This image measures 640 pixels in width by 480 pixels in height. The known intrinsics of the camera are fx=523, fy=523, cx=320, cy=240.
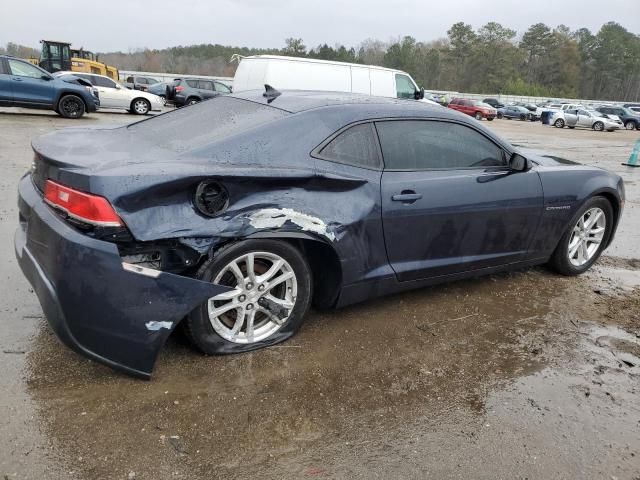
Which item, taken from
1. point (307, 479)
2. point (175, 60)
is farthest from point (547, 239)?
point (175, 60)

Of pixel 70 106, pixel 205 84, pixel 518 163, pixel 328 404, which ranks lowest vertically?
pixel 328 404

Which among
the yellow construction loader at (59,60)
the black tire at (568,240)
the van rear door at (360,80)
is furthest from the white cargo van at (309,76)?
the yellow construction loader at (59,60)

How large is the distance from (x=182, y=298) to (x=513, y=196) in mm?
2625

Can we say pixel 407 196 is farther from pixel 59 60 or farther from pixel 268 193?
pixel 59 60

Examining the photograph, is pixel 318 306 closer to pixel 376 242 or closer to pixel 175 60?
pixel 376 242

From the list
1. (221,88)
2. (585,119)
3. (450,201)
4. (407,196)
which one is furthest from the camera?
(585,119)

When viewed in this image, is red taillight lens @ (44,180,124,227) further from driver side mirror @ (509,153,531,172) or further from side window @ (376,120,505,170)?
driver side mirror @ (509,153,531,172)

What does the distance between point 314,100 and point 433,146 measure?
906 mm

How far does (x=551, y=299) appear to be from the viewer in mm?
4324

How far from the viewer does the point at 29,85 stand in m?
14.2

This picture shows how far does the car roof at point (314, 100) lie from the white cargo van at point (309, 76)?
8.53 metres


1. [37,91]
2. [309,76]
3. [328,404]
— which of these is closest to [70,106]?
[37,91]

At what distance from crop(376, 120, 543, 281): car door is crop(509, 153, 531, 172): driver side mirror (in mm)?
51

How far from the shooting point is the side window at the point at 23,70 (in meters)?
14.0
